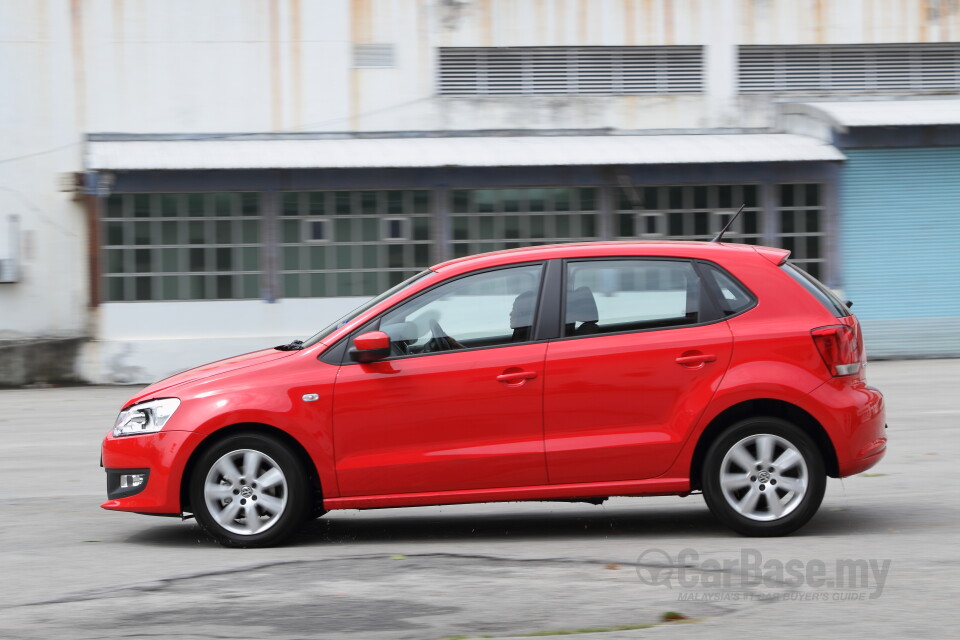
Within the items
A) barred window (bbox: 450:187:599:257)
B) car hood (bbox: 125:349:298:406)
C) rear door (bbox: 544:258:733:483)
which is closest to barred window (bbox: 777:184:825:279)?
barred window (bbox: 450:187:599:257)

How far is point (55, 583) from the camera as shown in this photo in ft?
21.4

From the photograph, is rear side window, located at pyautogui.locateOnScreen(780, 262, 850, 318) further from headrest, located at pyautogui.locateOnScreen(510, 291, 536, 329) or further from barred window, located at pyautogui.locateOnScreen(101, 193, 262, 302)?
barred window, located at pyautogui.locateOnScreen(101, 193, 262, 302)

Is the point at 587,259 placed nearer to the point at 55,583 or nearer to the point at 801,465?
the point at 801,465

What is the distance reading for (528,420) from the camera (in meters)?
7.19

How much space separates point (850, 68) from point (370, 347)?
15.9 meters

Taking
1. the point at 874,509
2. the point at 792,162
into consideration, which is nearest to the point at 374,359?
the point at 874,509

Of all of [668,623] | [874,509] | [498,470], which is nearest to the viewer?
[668,623]

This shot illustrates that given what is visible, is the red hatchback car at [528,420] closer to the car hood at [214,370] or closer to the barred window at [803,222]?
the car hood at [214,370]

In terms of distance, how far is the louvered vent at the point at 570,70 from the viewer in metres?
20.5

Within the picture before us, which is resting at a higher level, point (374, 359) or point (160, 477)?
point (374, 359)

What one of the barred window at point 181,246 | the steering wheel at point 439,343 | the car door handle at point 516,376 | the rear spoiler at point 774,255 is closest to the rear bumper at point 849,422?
the rear spoiler at point 774,255

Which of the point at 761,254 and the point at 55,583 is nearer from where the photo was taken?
the point at 55,583

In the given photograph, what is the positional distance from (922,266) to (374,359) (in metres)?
14.7

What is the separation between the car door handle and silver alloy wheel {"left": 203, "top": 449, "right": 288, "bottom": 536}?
1.31m
